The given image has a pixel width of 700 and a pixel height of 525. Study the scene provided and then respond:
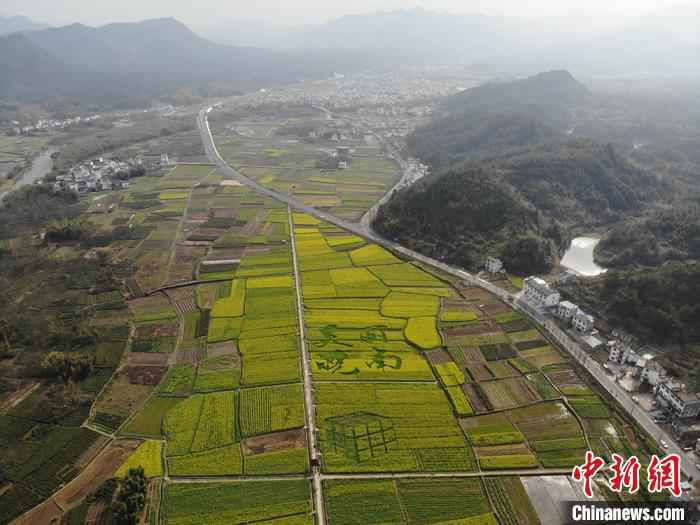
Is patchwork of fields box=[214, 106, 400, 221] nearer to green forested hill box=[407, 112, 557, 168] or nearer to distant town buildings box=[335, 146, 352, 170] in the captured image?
distant town buildings box=[335, 146, 352, 170]

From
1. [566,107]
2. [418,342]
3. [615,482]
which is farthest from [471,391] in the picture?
[566,107]

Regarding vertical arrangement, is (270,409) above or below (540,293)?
below

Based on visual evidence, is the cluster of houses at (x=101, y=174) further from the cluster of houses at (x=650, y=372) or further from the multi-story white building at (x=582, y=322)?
the multi-story white building at (x=582, y=322)

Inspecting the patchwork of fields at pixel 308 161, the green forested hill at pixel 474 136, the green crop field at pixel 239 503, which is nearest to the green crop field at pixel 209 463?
the green crop field at pixel 239 503

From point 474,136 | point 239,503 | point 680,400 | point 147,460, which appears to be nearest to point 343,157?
point 474,136

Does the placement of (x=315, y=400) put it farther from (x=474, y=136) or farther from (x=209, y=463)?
(x=474, y=136)

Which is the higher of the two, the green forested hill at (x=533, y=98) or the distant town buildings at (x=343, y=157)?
the green forested hill at (x=533, y=98)
